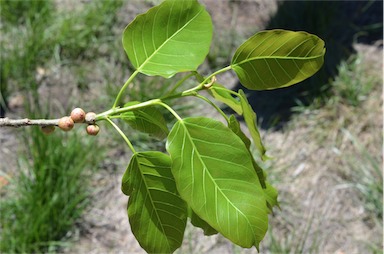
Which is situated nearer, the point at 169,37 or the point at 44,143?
the point at 169,37

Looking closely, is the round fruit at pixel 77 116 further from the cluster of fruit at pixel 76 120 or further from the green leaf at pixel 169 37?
the green leaf at pixel 169 37

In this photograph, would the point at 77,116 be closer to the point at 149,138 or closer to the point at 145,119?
the point at 145,119

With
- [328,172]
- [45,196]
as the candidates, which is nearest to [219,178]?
[45,196]

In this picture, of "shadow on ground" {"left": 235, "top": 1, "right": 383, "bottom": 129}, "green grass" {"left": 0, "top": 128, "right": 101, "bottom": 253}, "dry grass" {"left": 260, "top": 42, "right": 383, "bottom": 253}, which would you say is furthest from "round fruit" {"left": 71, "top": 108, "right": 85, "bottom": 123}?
"shadow on ground" {"left": 235, "top": 1, "right": 383, "bottom": 129}

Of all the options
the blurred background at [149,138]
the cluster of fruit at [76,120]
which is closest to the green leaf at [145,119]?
the cluster of fruit at [76,120]

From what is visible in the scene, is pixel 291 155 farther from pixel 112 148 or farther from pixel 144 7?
pixel 144 7

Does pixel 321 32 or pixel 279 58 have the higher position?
pixel 279 58

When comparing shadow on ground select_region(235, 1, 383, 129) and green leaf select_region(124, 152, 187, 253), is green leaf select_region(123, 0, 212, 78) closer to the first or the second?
green leaf select_region(124, 152, 187, 253)

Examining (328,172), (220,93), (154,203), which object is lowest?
(328,172)

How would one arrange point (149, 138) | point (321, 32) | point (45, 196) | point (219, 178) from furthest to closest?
point (321, 32), point (149, 138), point (45, 196), point (219, 178)

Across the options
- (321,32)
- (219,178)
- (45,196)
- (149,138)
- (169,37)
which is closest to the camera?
(219,178)
